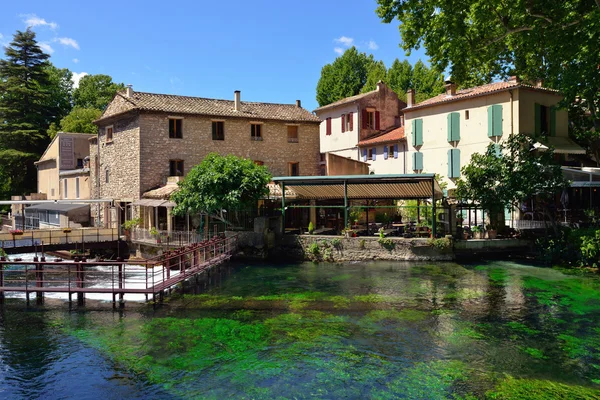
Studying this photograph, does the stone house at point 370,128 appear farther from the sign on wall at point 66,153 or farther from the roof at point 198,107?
the sign on wall at point 66,153

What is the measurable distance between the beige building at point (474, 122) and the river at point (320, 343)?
11.7 meters

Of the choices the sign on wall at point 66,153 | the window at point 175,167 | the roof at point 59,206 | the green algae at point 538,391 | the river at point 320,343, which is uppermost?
the sign on wall at point 66,153

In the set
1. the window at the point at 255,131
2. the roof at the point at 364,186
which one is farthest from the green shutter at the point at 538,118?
the window at the point at 255,131

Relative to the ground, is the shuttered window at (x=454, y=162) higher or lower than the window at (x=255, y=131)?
lower

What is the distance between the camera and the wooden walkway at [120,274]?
15.6 meters

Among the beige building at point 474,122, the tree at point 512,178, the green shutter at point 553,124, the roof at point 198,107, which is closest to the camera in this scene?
the tree at point 512,178

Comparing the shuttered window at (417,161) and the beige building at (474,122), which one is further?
the shuttered window at (417,161)

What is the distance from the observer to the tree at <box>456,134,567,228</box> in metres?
22.5

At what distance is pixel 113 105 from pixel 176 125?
5.38m

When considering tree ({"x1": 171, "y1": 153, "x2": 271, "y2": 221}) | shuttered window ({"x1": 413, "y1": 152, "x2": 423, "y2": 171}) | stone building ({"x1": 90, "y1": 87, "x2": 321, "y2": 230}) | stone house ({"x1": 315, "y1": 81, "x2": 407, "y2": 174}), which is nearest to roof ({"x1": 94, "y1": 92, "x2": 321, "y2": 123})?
stone building ({"x1": 90, "y1": 87, "x2": 321, "y2": 230})

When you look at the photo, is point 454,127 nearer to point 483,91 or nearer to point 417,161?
point 483,91

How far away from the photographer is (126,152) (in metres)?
30.8

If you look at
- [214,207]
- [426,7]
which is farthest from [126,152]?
[426,7]

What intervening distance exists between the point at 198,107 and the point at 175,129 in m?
2.37
